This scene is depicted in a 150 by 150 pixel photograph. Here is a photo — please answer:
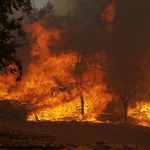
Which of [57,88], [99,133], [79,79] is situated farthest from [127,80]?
[57,88]

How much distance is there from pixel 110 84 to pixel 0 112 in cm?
1272

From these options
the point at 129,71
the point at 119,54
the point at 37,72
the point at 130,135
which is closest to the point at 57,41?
the point at 37,72

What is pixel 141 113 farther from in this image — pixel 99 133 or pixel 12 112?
pixel 12 112

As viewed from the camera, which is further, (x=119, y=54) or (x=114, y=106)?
(x=114, y=106)

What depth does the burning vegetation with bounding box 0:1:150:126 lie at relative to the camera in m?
16.1

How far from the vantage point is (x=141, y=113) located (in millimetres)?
16344

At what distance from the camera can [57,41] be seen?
20141 millimetres

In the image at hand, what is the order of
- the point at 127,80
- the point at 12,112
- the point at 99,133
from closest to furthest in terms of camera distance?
the point at 99,133
the point at 12,112
the point at 127,80

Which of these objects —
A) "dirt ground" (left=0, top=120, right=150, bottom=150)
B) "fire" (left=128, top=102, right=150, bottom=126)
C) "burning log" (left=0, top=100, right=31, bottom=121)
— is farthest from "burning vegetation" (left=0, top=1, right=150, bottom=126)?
"dirt ground" (left=0, top=120, right=150, bottom=150)

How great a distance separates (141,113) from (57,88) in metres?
9.01

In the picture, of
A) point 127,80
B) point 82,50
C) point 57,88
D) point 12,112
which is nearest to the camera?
point 12,112

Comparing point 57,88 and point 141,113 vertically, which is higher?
point 57,88

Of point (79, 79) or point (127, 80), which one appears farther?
point (79, 79)

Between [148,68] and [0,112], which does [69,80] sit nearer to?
[0,112]
